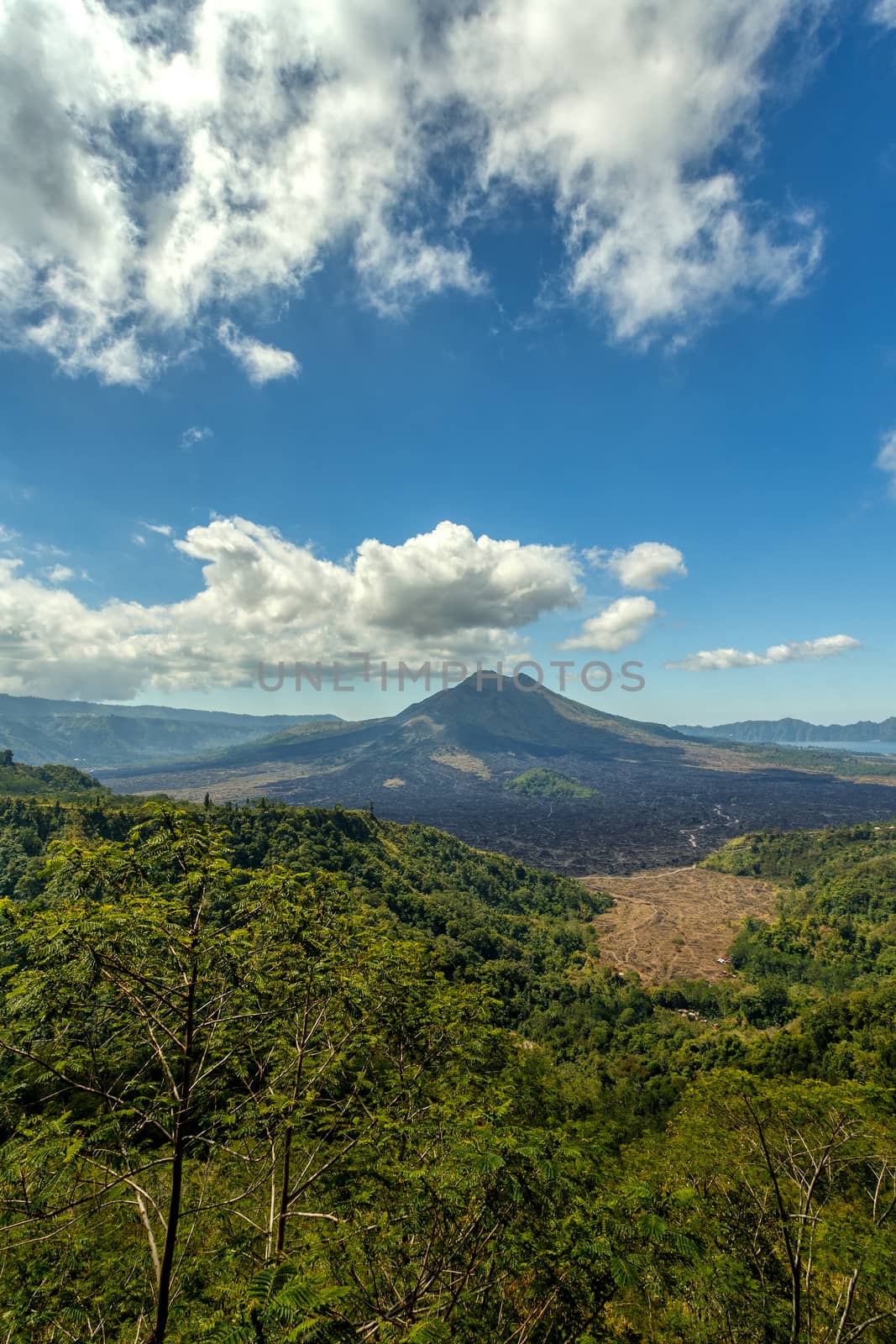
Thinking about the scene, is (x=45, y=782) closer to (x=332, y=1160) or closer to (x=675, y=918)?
(x=675, y=918)

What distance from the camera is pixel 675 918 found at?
300ft

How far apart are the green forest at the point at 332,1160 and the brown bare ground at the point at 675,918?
57.6 metres

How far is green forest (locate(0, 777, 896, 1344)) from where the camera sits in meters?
6.17

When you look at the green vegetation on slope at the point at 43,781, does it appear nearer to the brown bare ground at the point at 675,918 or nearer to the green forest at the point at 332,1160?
the brown bare ground at the point at 675,918

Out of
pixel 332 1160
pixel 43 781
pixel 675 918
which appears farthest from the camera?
pixel 43 781

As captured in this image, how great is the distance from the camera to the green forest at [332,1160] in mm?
6172

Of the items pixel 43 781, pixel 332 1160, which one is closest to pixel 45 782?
pixel 43 781

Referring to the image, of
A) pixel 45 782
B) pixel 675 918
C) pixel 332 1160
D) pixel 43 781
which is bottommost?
pixel 675 918

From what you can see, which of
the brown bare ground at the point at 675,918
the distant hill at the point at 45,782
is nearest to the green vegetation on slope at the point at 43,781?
the distant hill at the point at 45,782

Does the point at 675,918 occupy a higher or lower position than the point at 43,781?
lower

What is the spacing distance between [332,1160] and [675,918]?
99.6 metres

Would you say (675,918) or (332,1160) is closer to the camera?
(332,1160)

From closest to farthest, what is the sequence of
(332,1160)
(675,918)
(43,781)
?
(332,1160) < (675,918) < (43,781)

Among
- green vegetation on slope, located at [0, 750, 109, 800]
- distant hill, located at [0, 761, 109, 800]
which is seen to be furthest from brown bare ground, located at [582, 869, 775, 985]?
green vegetation on slope, located at [0, 750, 109, 800]
